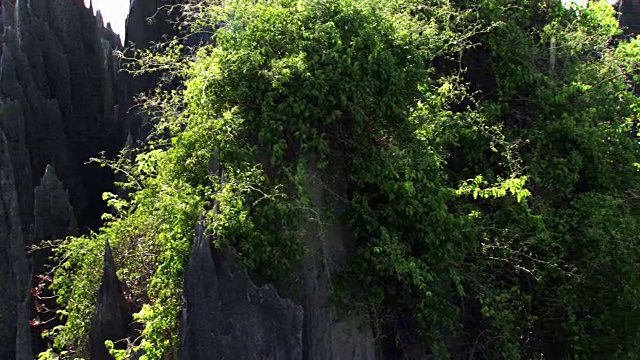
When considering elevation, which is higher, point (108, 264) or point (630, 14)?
point (630, 14)

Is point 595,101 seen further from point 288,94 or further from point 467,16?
point 288,94

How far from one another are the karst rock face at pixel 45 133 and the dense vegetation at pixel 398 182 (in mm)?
3629

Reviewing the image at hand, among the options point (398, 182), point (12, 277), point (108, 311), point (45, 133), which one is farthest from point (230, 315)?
point (45, 133)

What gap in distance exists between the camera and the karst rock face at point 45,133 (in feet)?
30.2

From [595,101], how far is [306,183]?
4150 mm

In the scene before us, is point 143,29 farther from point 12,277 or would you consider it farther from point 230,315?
point 230,315

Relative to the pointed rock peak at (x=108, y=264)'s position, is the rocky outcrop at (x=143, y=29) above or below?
above

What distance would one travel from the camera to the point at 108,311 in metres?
5.41

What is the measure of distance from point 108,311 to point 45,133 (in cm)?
793

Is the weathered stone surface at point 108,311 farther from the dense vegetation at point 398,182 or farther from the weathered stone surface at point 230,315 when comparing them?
the weathered stone surface at point 230,315

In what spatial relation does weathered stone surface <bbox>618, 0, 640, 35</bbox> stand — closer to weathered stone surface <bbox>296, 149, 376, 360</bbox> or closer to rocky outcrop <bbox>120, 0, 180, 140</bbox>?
rocky outcrop <bbox>120, 0, 180, 140</bbox>

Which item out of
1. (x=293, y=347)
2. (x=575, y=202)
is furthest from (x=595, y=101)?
(x=293, y=347)

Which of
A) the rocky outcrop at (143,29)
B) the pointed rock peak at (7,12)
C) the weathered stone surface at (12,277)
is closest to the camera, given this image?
the weathered stone surface at (12,277)

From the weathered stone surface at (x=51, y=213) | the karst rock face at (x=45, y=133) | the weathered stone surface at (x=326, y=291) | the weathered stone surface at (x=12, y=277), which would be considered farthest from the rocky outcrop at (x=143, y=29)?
the weathered stone surface at (x=326, y=291)
